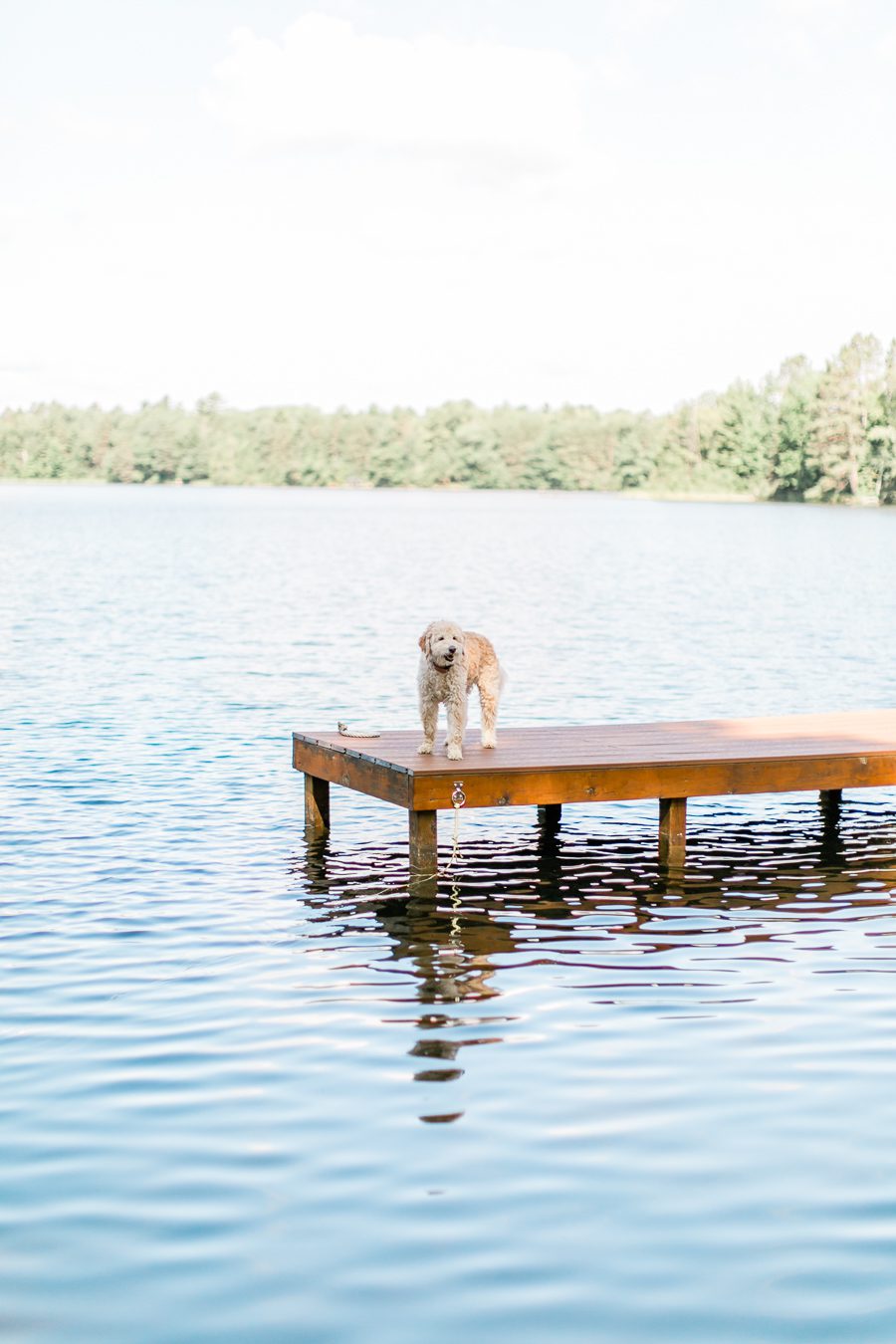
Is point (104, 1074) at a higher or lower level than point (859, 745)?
lower

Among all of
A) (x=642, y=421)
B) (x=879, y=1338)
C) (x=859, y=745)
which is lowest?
(x=879, y=1338)

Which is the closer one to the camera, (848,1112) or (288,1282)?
(288,1282)

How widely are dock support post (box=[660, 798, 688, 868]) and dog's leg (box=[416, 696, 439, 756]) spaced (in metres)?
1.54

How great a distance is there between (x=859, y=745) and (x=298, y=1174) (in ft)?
19.9

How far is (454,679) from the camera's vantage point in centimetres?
904

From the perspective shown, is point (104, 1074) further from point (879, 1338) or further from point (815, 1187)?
point (879, 1338)

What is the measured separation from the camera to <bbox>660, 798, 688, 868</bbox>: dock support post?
9656 millimetres

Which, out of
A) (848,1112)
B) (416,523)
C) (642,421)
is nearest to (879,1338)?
(848,1112)

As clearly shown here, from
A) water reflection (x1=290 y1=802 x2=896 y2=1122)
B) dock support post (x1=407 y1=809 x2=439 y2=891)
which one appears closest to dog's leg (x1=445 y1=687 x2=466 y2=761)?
dock support post (x1=407 y1=809 x2=439 y2=891)

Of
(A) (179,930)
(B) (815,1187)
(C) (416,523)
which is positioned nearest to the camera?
(B) (815,1187)

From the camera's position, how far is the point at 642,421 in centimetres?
15975

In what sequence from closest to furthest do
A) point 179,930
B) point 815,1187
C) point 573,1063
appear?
point 815,1187 < point 573,1063 < point 179,930

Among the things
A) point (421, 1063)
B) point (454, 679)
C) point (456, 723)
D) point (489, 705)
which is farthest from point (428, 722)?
point (421, 1063)

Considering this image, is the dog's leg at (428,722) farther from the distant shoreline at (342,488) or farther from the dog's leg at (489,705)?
the distant shoreline at (342,488)
